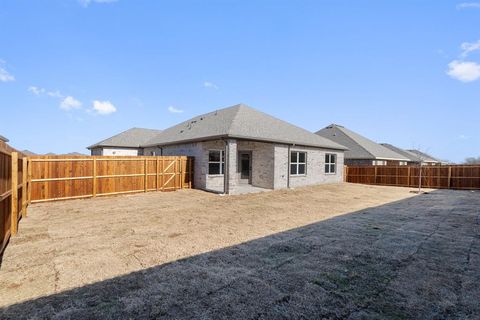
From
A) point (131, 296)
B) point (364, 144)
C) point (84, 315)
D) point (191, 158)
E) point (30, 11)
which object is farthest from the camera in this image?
point (364, 144)

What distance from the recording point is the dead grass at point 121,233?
4141mm

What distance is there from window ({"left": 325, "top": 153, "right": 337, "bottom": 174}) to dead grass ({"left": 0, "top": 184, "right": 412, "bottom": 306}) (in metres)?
10.7

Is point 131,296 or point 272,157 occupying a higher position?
point 272,157

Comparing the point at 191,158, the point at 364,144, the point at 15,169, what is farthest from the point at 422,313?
the point at 364,144

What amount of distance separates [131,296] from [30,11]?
40.1ft

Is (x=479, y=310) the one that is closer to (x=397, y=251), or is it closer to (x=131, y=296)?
(x=397, y=251)

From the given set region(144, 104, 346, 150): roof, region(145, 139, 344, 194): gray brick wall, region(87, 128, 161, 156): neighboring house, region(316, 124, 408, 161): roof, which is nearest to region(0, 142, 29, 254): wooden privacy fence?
→ region(144, 104, 346, 150): roof

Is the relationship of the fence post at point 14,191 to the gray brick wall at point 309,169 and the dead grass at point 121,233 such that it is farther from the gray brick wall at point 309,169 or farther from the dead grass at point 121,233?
the gray brick wall at point 309,169

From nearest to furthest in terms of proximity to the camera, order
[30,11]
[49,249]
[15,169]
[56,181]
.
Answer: [49,249]
[15,169]
[30,11]
[56,181]

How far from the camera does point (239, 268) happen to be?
438 cm

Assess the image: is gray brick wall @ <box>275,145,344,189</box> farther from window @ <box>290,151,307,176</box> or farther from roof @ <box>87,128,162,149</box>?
roof @ <box>87,128,162,149</box>

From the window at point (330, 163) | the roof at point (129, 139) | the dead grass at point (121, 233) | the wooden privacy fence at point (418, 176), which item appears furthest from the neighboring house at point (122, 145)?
the wooden privacy fence at point (418, 176)

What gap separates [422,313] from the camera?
3.10m

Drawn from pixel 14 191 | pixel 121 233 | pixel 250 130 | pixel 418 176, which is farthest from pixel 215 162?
pixel 418 176
